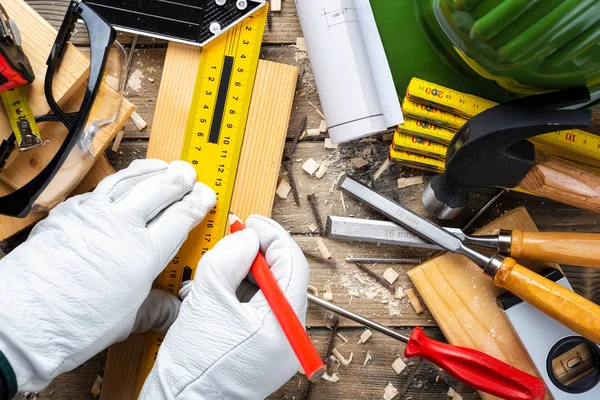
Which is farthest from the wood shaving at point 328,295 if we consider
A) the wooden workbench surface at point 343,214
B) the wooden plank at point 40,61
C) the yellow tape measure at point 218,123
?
the wooden plank at point 40,61

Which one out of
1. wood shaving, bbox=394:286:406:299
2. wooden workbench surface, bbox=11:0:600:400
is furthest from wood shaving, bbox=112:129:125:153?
wood shaving, bbox=394:286:406:299

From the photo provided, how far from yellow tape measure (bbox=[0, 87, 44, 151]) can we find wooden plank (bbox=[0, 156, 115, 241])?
3.8 inches

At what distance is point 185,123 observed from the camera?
947 mm

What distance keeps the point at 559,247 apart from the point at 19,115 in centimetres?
85

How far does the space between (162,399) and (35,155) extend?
0.43 meters

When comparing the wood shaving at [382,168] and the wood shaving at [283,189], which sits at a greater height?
the wood shaving at [382,168]

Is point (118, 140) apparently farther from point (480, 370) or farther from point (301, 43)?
point (480, 370)

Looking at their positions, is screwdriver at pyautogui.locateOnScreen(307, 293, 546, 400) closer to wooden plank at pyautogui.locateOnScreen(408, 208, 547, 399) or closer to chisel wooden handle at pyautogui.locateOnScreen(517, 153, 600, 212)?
wooden plank at pyautogui.locateOnScreen(408, 208, 547, 399)

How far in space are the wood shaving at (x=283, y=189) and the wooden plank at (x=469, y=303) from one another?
26 cm

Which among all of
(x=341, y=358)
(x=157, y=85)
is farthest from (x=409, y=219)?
(x=157, y=85)

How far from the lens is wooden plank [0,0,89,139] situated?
2.72 feet

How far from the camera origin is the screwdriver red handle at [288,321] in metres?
0.69

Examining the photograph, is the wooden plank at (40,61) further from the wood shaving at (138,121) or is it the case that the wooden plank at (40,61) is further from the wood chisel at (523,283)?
the wood chisel at (523,283)

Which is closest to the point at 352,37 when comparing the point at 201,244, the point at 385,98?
the point at 385,98
